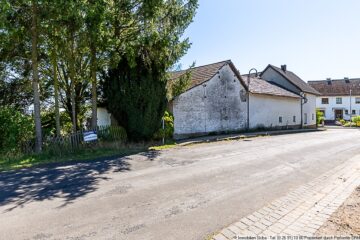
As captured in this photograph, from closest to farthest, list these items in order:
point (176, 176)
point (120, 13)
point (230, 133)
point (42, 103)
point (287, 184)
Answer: point (287, 184) → point (176, 176) → point (120, 13) → point (42, 103) → point (230, 133)

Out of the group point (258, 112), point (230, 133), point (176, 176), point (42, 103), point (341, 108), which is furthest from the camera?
point (341, 108)

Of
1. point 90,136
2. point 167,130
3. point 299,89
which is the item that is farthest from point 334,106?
point 90,136

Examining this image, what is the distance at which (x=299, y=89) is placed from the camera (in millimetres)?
36438

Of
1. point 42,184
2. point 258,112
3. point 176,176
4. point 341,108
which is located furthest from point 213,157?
point 341,108

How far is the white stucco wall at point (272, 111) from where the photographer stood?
89.5ft

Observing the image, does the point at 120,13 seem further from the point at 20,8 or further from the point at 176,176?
the point at 176,176

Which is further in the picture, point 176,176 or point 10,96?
point 10,96

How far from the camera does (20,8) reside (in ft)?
41.5

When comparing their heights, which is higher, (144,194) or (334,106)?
(334,106)

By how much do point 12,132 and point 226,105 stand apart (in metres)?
15.8

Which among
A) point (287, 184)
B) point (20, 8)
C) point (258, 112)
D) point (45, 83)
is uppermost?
point (20, 8)

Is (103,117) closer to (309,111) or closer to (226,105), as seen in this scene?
(226,105)

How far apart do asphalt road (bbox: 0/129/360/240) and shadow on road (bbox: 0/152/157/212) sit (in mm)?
25

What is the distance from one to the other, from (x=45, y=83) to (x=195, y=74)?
1151 cm
